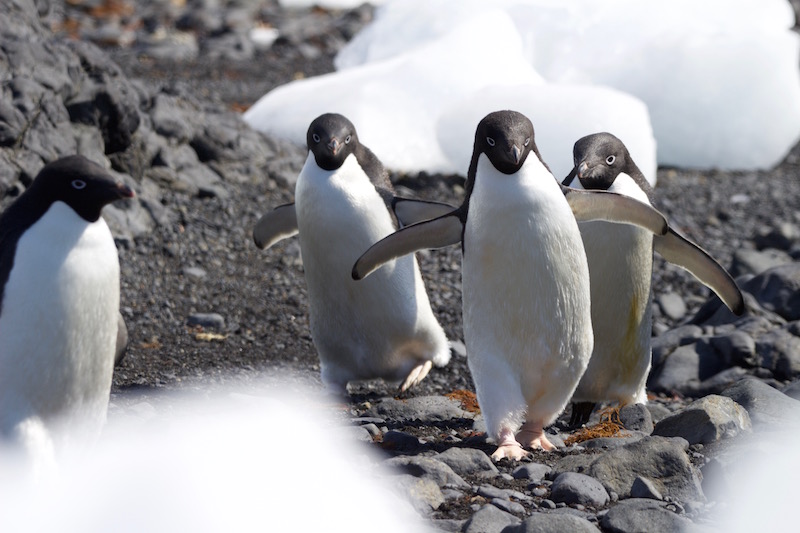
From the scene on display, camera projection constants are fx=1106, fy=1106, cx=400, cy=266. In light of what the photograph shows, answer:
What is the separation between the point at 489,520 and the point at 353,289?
6.57ft

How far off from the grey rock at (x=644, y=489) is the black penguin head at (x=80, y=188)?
1.70 m

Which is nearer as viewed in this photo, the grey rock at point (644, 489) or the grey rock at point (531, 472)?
the grey rock at point (644, 489)

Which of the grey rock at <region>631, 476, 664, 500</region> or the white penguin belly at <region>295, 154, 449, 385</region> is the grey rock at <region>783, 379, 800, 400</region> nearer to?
the grey rock at <region>631, 476, 664, 500</region>

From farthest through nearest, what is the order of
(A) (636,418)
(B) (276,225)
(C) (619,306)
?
(B) (276,225), (C) (619,306), (A) (636,418)

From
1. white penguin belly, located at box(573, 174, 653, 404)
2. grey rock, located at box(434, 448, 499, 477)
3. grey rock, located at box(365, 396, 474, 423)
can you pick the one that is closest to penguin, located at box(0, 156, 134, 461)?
grey rock, located at box(434, 448, 499, 477)

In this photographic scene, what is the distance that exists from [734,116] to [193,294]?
219 inches

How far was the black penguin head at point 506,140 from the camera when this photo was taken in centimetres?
366

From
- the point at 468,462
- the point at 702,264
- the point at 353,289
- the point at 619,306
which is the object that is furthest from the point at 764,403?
the point at 353,289

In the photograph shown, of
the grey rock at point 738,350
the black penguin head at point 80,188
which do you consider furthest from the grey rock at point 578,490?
the grey rock at point 738,350

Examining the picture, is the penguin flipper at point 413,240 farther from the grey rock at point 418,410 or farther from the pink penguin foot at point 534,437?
the pink penguin foot at point 534,437

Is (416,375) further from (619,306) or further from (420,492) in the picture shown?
(420,492)

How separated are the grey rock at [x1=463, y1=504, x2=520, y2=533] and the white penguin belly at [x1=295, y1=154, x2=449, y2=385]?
192cm

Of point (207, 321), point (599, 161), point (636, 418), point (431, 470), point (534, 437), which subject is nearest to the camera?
point (431, 470)

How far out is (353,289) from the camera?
15.9 feet
